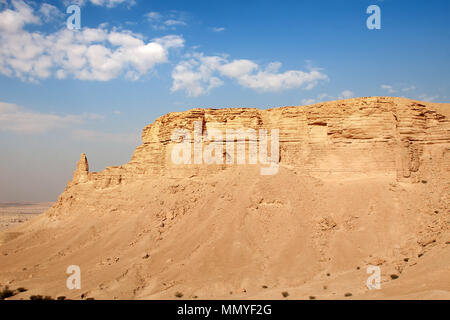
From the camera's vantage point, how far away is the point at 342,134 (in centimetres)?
2741

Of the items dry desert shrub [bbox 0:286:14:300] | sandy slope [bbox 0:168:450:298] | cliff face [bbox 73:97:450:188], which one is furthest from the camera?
cliff face [bbox 73:97:450:188]

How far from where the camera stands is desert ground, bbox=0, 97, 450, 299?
19328 millimetres

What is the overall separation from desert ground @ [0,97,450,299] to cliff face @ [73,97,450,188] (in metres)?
0.08

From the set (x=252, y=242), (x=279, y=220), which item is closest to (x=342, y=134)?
(x=279, y=220)

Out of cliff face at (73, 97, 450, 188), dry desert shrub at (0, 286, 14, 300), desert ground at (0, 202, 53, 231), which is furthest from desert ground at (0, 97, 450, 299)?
desert ground at (0, 202, 53, 231)

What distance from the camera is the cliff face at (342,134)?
2547 cm

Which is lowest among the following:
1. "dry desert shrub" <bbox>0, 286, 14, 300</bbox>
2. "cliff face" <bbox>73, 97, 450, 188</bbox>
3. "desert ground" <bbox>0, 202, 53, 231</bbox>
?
"desert ground" <bbox>0, 202, 53, 231</bbox>

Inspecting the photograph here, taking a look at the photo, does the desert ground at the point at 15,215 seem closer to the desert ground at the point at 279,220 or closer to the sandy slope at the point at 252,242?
the desert ground at the point at 279,220

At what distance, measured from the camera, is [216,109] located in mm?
30422

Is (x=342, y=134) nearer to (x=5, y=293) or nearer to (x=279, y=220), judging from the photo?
(x=279, y=220)

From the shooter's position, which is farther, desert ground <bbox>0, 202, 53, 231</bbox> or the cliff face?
desert ground <bbox>0, 202, 53, 231</bbox>

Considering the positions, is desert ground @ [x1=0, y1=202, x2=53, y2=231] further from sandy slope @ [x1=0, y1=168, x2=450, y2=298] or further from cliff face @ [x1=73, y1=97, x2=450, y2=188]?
cliff face @ [x1=73, y1=97, x2=450, y2=188]

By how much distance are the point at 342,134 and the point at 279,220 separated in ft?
29.3

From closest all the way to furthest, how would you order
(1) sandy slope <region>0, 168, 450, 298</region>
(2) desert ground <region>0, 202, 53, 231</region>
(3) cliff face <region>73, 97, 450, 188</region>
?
(1) sandy slope <region>0, 168, 450, 298</region> < (3) cliff face <region>73, 97, 450, 188</region> < (2) desert ground <region>0, 202, 53, 231</region>
